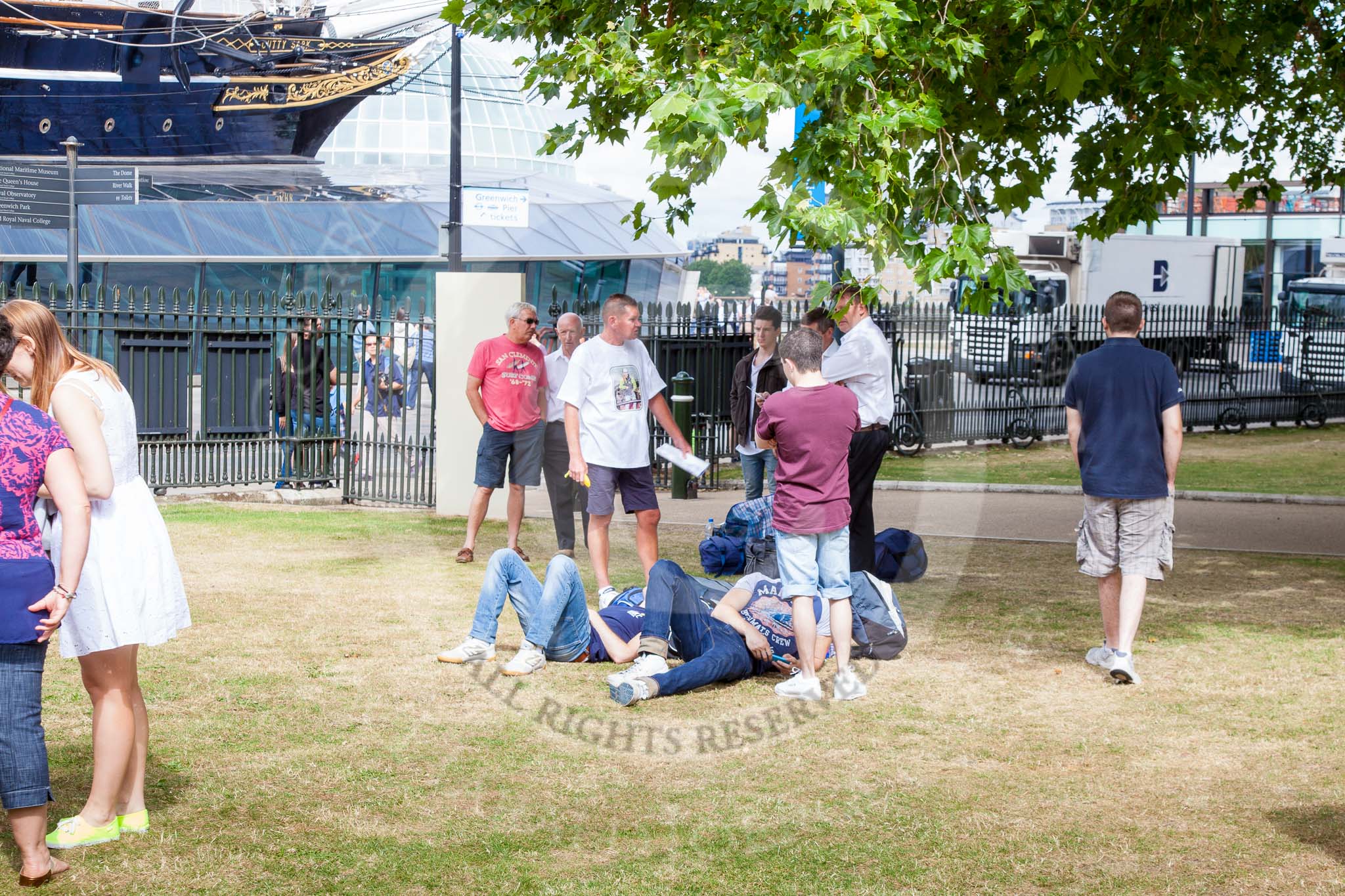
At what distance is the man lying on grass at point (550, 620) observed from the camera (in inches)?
258

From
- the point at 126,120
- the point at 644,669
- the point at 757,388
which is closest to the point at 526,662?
the point at 644,669

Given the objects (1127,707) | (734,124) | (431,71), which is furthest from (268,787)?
(431,71)

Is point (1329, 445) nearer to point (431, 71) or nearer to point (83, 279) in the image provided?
point (83, 279)

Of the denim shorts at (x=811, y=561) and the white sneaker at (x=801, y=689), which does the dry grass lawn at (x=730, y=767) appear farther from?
the denim shorts at (x=811, y=561)

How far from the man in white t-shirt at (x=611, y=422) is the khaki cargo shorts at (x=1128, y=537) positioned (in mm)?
2502

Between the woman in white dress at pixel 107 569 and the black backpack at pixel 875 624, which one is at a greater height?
the woman in white dress at pixel 107 569

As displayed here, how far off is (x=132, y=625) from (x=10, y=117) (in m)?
42.6

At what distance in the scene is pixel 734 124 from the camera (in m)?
5.79

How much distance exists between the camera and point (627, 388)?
7953 mm

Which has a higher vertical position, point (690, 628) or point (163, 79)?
point (163, 79)

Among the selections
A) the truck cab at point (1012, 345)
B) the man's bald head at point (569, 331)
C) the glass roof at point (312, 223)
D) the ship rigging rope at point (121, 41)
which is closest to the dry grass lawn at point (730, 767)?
the man's bald head at point (569, 331)

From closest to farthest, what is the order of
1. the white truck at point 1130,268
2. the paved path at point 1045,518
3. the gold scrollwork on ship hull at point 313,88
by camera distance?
the paved path at point 1045,518 < the white truck at point 1130,268 < the gold scrollwork on ship hull at point 313,88

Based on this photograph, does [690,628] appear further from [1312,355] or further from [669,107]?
[1312,355]

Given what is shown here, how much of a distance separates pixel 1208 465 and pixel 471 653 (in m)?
14.0
